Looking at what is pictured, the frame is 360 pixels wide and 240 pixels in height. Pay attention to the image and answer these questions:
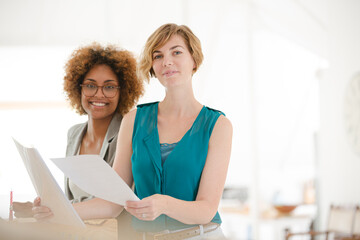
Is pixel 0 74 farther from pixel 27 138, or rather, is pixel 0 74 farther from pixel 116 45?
pixel 116 45

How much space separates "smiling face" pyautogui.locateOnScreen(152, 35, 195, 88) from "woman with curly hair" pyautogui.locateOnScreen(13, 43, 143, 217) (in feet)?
1.34

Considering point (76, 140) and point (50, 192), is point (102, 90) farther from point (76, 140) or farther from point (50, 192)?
point (50, 192)

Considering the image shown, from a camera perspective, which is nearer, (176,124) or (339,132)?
(176,124)

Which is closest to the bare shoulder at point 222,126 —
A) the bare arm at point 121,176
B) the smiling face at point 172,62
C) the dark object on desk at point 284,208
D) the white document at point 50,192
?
the smiling face at point 172,62

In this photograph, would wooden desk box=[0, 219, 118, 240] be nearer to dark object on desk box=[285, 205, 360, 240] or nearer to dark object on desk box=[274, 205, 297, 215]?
dark object on desk box=[285, 205, 360, 240]

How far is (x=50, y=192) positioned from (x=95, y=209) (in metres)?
0.24

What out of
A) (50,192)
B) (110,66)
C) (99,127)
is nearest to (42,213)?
(50,192)

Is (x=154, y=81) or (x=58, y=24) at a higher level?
(x=58, y=24)

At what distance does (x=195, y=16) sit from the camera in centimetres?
531

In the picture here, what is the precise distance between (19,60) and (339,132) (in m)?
3.88

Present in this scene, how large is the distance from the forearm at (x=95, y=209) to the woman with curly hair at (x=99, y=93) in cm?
27

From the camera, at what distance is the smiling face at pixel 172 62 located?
4.50ft

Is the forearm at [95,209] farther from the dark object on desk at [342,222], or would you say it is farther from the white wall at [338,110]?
the white wall at [338,110]

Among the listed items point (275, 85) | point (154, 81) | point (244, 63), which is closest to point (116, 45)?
point (154, 81)
